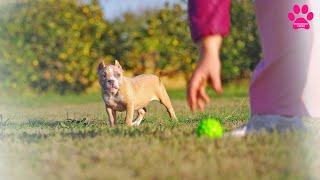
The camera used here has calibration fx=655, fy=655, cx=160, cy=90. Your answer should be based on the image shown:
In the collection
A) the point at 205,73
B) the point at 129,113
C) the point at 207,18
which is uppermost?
the point at 207,18

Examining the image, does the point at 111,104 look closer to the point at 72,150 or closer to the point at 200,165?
the point at 72,150

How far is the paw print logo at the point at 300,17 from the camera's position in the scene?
2352 mm

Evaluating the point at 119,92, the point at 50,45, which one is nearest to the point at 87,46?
the point at 50,45

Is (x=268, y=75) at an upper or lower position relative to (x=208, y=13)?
lower

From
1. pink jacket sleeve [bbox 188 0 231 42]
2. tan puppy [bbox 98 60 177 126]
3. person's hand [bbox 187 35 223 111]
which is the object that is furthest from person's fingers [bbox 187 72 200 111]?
tan puppy [bbox 98 60 177 126]

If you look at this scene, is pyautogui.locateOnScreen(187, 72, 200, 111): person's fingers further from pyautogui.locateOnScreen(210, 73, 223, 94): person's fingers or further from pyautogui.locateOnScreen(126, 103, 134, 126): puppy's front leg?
pyautogui.locateOnScreen(126, 103, 134, 126): puppy's front leg

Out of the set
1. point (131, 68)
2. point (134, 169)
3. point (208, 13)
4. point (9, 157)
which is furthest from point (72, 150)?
point (131, 68)

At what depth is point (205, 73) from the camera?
5.61 feet

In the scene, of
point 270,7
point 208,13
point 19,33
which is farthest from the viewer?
point 19,33

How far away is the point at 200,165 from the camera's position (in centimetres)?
158

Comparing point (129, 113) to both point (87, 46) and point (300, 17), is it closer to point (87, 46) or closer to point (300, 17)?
point (300, 17)

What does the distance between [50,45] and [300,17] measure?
842 cm

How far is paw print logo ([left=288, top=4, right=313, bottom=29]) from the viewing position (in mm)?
2352

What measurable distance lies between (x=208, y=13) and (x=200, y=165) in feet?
1.39
